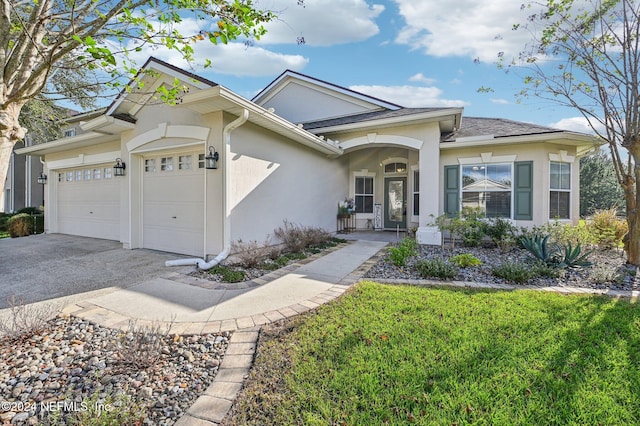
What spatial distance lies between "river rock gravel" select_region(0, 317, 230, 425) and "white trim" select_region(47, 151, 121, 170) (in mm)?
7578

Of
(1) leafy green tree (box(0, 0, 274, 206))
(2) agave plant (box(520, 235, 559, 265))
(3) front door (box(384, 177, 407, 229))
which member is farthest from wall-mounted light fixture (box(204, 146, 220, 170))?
(3) front door (box(384, 177, 407, 229))

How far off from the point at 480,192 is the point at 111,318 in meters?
10.3

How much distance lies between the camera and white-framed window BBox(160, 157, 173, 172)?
7629 mm

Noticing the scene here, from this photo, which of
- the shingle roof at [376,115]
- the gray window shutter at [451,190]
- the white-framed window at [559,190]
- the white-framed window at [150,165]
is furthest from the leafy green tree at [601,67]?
the white-framed window at [150,165]

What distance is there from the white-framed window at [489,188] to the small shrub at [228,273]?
785 cm

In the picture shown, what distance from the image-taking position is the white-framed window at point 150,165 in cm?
801

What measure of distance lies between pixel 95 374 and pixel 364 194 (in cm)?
1140

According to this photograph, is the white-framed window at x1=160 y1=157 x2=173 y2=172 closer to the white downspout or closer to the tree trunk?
the white downspout

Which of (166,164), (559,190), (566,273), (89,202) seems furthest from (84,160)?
(559,190)

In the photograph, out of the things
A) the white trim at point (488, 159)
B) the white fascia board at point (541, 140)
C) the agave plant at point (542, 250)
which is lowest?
the agave plant at point (542, 250)

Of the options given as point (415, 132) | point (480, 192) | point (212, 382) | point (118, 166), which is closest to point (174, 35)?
point (212, 382)

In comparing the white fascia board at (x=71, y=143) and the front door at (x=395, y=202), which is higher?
the white fascia board at (x=71, y=143)

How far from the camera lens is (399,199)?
1268cm

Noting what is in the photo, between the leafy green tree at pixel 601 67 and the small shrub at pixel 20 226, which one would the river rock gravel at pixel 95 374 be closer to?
the leafy green tree at pixel 601 67
